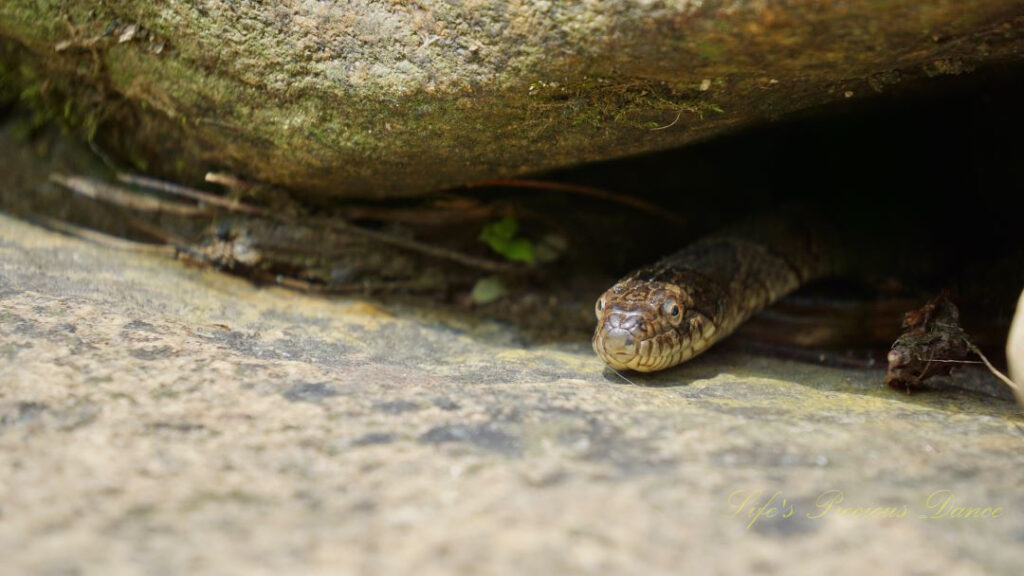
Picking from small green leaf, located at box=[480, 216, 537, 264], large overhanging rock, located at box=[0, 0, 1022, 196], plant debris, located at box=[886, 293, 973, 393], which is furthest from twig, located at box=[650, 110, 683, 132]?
small green leaf, located at box=[480, 216, 537, 264]

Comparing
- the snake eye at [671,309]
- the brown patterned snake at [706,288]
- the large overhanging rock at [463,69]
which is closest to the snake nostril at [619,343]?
the brown patterned snake at [706,288]

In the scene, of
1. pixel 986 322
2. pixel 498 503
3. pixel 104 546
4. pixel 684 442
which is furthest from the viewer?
pixel 986 322

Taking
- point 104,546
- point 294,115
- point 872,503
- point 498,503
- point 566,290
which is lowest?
point 104,546

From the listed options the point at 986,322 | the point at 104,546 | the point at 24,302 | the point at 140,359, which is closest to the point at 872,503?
the point at 104,546

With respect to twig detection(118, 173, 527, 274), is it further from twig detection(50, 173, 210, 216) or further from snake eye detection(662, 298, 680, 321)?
snake eye detection(662, 298, 680, 321)

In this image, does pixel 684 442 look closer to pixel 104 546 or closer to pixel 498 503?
pixel 498 503

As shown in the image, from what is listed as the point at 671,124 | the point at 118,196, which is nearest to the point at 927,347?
the point at 671,124

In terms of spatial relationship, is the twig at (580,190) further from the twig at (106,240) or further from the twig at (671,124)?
the twig at (106,240)
